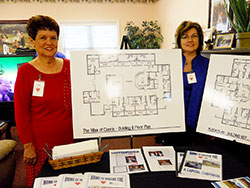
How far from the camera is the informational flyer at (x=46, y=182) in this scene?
38.1 inches

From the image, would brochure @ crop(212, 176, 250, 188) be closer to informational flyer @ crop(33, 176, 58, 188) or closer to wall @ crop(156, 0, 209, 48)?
informational flyer @ crop(33, 176, 58, 188)

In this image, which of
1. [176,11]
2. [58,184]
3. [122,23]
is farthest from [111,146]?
[122,23]

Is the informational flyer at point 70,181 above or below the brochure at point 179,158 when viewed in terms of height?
below

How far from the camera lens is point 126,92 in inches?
46.9

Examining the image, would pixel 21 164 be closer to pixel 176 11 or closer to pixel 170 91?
pixel 170 91

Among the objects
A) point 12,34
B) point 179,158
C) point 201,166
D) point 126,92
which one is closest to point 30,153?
point 126,92

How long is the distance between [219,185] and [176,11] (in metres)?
3.88

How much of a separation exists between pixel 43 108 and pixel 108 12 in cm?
463

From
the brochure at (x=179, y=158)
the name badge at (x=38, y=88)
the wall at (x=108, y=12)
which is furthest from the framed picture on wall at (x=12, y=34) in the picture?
the brochure at (x=179, y=158)

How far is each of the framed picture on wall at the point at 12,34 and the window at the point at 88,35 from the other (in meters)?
0.99

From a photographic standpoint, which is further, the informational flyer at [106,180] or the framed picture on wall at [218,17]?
the framed picture on wall at [218,17]

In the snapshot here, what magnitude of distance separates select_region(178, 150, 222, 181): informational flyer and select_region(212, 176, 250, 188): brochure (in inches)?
1.5

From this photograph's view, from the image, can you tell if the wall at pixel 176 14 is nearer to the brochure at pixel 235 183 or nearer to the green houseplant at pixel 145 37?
the green houseplant at pixel 145 37

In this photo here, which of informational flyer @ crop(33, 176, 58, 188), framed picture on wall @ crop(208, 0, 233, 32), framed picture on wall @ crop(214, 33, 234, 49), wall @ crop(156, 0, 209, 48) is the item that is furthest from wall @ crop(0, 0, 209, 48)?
informational flyer @ crop(33, 176, 58, 188)
